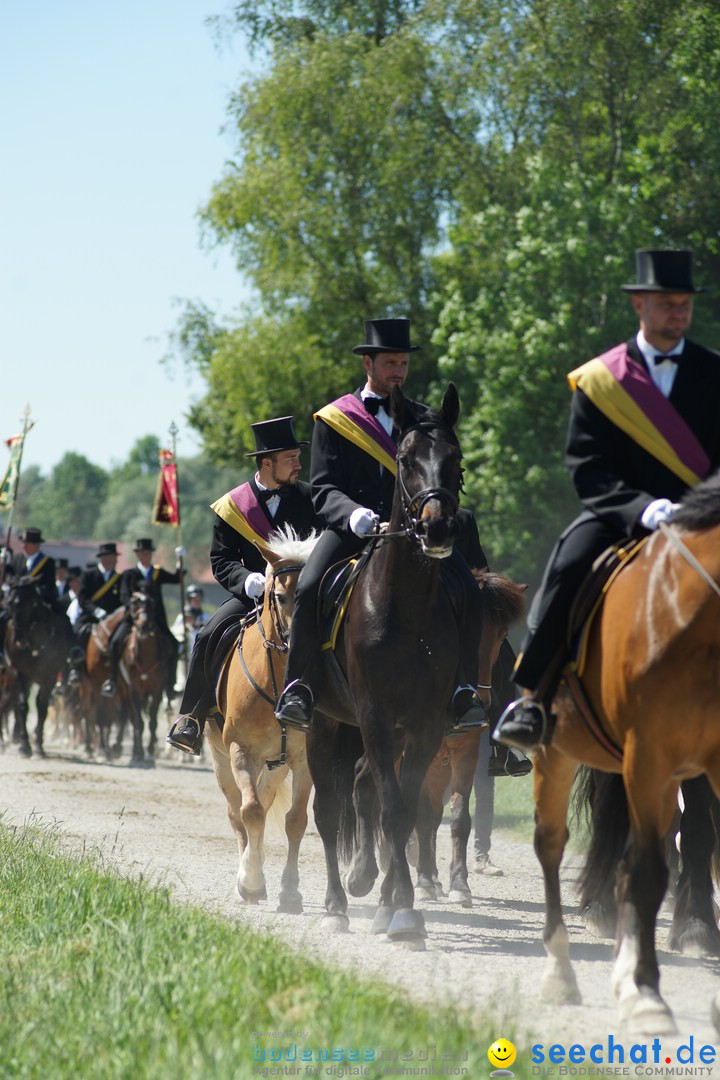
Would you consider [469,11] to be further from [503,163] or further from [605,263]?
[605,263]

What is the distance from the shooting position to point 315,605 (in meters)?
9.24

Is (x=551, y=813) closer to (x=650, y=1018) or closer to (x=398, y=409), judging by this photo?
(x=650, y=1018)

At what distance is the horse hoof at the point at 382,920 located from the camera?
8273mm

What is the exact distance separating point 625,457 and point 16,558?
20124 mm

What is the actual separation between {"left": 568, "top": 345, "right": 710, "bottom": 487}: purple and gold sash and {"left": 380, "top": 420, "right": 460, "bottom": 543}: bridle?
4.23 ft

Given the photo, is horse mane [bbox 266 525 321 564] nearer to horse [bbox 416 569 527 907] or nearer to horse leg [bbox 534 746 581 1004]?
horse [bbox 416 569 527 907]

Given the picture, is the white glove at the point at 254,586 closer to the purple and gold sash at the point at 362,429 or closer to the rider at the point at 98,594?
the purple and gold sash at the point at 362,429

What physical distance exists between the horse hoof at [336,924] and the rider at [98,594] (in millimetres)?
17525

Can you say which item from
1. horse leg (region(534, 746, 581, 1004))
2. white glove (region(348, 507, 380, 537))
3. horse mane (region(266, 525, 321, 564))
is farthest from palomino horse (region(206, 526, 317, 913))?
horse leg (region(534, 746, 581, 1004))

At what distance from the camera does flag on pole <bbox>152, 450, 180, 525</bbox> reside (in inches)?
1009

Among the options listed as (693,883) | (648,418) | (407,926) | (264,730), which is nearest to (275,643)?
(264,730)

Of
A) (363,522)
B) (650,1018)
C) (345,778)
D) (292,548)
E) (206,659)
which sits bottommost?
(650,1018)

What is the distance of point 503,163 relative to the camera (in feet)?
124

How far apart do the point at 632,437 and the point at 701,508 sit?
776 mm
